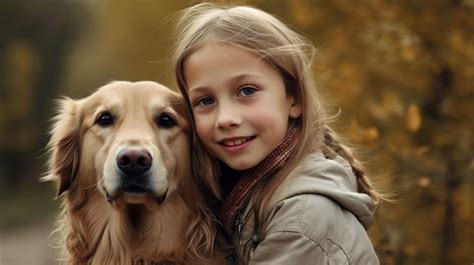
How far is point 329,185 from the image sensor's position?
3.56m

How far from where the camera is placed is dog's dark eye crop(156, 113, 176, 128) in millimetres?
4141

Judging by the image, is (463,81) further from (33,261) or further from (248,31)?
(33,261)

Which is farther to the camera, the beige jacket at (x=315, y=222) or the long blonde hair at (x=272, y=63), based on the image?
the long blonde hair at (x=272, y=63)

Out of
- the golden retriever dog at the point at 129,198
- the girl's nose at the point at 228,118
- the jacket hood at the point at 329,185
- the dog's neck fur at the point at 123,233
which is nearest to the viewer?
the jacket hood at the point at 329,185

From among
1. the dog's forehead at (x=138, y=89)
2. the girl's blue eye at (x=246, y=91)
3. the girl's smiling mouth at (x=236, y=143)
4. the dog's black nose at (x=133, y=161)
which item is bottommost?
the dog's black nose at (x=133, y=161)

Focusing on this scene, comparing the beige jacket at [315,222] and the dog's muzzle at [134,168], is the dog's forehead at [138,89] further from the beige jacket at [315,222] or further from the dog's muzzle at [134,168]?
the beige jacket at [315,222]

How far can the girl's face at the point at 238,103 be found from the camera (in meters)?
3.70

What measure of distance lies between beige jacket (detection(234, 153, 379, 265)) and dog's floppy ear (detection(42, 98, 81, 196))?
42.1 inches

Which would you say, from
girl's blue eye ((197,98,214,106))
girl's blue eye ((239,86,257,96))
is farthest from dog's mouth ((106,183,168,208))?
girl's blue eye ((239,86,257,96))

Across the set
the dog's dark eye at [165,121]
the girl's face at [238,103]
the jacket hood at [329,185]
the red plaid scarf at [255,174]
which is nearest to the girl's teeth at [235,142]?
the girl's face at [238,103]

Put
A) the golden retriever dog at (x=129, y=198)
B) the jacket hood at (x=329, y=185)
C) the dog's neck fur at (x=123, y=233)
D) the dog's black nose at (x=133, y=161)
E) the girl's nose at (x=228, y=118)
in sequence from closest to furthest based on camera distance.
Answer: the jacket hood at (x=329, y=185) < the girl's nose at (x=228, y=118) < the dog's black nose at (x=133, y=161) < the golden retriever dog at (x=129, y=198) < the dog's neck fur at (x=123, y=233)

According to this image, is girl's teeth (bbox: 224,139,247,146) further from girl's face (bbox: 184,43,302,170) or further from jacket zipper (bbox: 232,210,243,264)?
jacket zipper (bbox: 232,210,243,264)

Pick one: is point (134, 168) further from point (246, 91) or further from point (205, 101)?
point (246, 91)

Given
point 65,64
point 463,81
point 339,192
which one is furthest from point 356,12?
point 65,64
